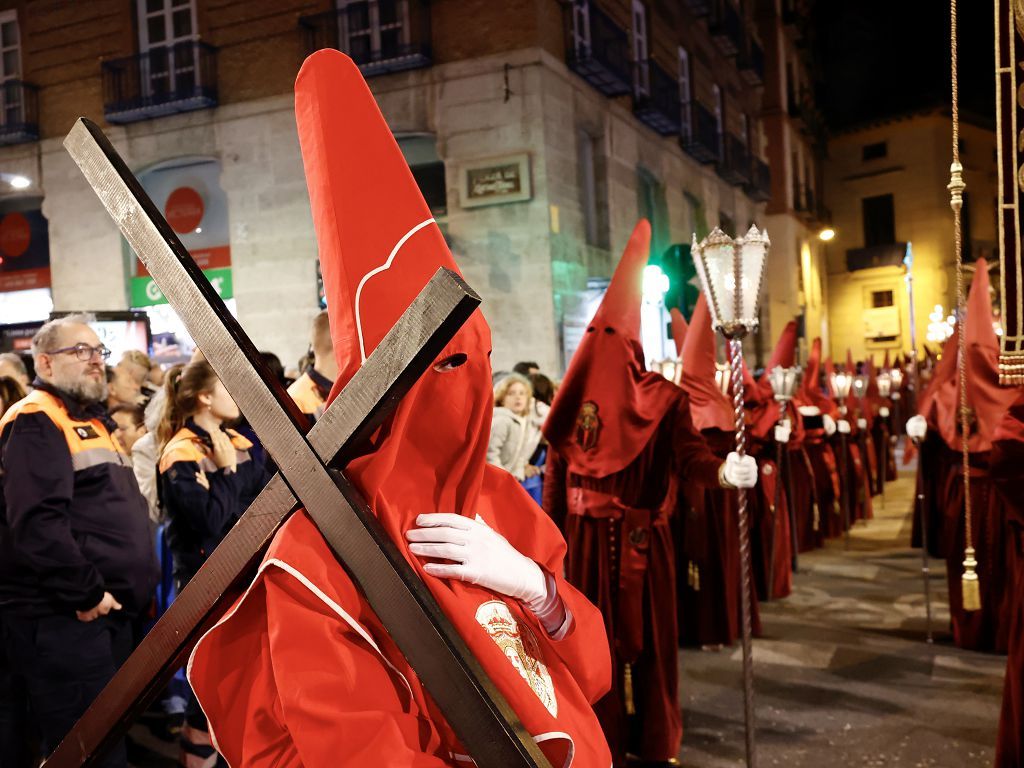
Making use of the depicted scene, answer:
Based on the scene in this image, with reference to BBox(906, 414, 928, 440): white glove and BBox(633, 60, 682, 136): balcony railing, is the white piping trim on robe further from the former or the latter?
BBox(633, 60, 682, 136): balcony railing

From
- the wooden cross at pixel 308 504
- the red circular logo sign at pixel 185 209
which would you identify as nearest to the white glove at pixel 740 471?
the wooden cross at pixel 308 504

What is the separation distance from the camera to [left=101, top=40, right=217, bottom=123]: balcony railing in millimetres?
15555

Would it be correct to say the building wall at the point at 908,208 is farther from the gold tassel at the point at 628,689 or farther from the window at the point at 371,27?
the gold tassel at the point at 628,689

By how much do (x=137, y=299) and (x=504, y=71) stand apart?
7891 mm

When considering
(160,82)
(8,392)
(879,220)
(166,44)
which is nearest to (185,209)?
(160,82)

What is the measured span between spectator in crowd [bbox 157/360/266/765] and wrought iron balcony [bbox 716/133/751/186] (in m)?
21.0

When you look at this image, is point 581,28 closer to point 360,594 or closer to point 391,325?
point 391,325

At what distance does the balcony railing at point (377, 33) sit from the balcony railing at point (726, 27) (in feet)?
39.5

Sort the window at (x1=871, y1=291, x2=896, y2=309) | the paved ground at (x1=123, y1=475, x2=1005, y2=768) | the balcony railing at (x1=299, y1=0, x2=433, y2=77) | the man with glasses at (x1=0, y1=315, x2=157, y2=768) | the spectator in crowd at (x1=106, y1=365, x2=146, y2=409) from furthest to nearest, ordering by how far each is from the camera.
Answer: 1. the window at (x1=871, y1=291, x2=896, y2=309)
2. the balcony railing at (x1=299, y1=0, x2=433, y2=77)
3. the spectator in crowd at (x1=106, y1=365, x2=146, y2=409)
4. the paved ground at (x1=123, y1=475, x2=1005, y2=768)
5. the man with glasses at (x1=0, y1=315, x2=157, y2=768)

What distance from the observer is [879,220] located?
39656 mm

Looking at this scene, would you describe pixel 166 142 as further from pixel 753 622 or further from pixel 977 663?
pixel 977 663

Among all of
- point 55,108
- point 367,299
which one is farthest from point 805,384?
point 55,108

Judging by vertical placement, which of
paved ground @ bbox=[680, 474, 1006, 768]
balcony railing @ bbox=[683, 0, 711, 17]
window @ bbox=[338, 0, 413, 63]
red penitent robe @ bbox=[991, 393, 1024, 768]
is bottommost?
paved ground @ bbox=[680, 474, 1006, 768]

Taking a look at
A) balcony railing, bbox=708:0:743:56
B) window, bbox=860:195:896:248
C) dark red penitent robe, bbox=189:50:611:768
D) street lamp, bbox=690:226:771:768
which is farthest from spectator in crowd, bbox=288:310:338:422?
window, bbox=860:195:896:248
